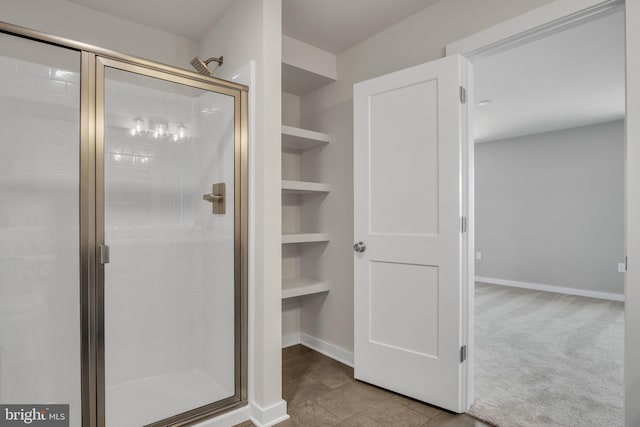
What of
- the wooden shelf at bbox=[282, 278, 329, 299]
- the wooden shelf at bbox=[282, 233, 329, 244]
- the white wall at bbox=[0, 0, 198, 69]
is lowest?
the wooden shelf at bbox=[282, 278, 329, 299]

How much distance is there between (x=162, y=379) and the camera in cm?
204

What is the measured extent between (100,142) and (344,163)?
69.0 inches

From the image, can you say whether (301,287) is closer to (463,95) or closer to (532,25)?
(463,95)

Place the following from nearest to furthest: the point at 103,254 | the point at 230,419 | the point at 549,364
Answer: the point at 103,254, the point at 230,419, the point at 549,364

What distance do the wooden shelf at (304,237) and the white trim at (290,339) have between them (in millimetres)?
951

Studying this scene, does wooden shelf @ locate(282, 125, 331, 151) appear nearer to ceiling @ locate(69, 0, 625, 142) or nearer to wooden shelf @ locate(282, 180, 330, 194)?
wooden shelf @ locate(282, 180, 330, 194)

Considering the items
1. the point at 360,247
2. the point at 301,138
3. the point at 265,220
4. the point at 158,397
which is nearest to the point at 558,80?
the point at 301,138

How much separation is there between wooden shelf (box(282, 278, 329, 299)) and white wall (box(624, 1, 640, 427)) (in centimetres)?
195

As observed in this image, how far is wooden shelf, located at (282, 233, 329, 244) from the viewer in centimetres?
277

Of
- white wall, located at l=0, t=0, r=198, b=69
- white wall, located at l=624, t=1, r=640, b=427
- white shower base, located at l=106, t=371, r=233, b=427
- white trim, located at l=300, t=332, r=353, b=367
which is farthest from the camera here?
white trim, located at l=300, t=332, r=353, b=367

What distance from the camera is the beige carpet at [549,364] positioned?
6.80 ft

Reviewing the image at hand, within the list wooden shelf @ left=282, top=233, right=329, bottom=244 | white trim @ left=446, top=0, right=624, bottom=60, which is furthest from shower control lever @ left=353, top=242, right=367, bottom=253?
white trim @ left=446, top=0, right=624, bottom=60

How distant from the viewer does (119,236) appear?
1920 mm

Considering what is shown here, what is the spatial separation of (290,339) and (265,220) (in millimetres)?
1664
